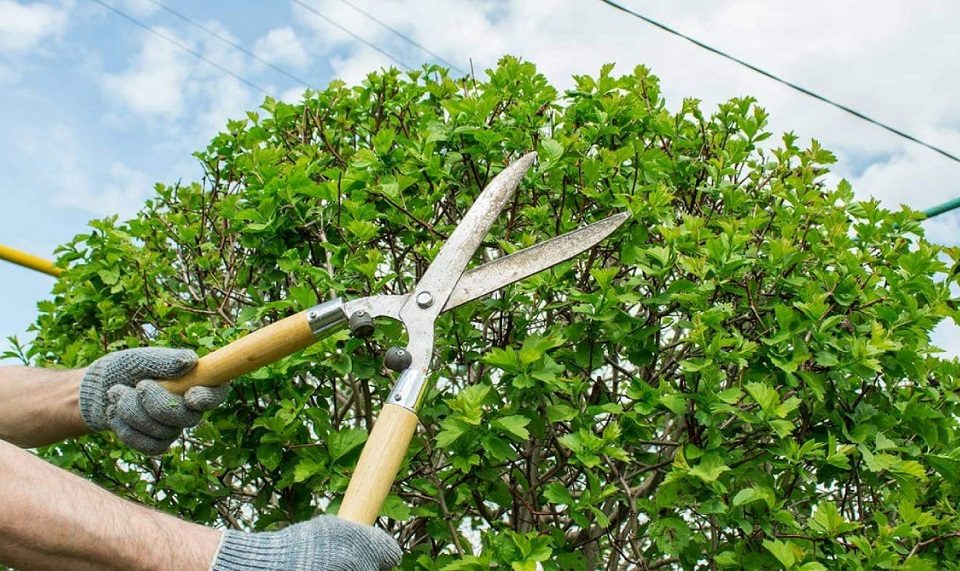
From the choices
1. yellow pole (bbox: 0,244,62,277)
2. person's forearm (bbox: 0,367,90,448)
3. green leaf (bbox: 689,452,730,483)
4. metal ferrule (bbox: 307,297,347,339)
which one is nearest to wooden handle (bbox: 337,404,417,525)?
metal ferrule (bbox: 307,297,347,339)

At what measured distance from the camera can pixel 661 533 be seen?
107 inches

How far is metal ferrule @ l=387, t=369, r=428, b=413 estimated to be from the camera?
2369mm

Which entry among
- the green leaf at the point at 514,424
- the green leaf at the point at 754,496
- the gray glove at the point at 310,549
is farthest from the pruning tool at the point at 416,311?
the green leaf at the point at 754,496

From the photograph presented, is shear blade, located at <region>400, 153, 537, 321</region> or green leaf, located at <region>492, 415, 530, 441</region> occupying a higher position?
shear blade, located at <region>400, 153, 537, 321</region>

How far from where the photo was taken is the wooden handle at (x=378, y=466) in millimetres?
2221

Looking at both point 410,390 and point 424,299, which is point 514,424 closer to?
point 410,390

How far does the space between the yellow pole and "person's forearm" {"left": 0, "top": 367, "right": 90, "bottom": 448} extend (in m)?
3.35

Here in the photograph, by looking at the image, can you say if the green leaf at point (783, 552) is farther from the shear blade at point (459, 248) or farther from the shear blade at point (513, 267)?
the shear blade at point (459, 248)

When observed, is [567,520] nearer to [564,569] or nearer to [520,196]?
[564,569]

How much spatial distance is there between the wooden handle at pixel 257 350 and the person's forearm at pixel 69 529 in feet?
1.97

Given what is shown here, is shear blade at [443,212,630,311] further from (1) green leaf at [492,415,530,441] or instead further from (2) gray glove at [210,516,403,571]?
(2) gray glove at [210,516,403,571]

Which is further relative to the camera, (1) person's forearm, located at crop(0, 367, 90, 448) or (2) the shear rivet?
(1) person's forearm, located at crop(0, 367, 90, 448)

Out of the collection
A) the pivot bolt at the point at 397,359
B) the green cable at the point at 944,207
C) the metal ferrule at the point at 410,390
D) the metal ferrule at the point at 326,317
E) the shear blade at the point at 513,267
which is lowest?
→ the metal ferrule at the point at 410,390

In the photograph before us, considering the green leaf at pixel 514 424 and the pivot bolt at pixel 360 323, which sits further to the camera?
the pivot bolt at pixel 360 323
